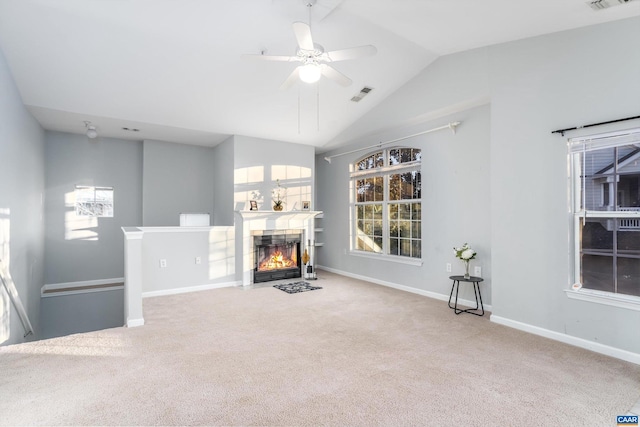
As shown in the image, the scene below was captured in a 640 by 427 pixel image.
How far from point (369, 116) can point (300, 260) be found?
3087 mm

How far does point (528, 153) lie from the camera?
3.56 m

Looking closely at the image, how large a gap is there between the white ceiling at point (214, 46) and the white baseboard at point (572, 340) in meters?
2.97

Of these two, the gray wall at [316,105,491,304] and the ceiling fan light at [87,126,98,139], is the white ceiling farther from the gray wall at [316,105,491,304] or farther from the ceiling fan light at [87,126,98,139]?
the gray wall at [316,105,491,304]

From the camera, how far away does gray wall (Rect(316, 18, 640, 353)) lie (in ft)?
9.84

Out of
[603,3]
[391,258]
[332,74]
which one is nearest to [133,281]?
[332,74]

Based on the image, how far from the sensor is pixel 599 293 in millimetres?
3059

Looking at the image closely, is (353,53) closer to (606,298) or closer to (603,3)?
(603,3)

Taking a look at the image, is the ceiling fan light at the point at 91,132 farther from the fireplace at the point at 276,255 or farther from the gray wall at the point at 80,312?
the fireplace at the point at 276,255

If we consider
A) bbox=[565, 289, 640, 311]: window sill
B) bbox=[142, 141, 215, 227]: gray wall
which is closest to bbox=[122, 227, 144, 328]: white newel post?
bbox=[142, 141, 215, 227]: gray wall

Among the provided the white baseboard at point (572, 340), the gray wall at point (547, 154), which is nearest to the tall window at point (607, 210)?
the gray wall at point (547, 154)

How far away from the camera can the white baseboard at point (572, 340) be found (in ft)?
9.37

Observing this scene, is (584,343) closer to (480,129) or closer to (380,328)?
(380,328)

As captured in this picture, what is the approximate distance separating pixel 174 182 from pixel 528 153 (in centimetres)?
610

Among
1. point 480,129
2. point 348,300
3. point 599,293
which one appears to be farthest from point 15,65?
point 599,293
